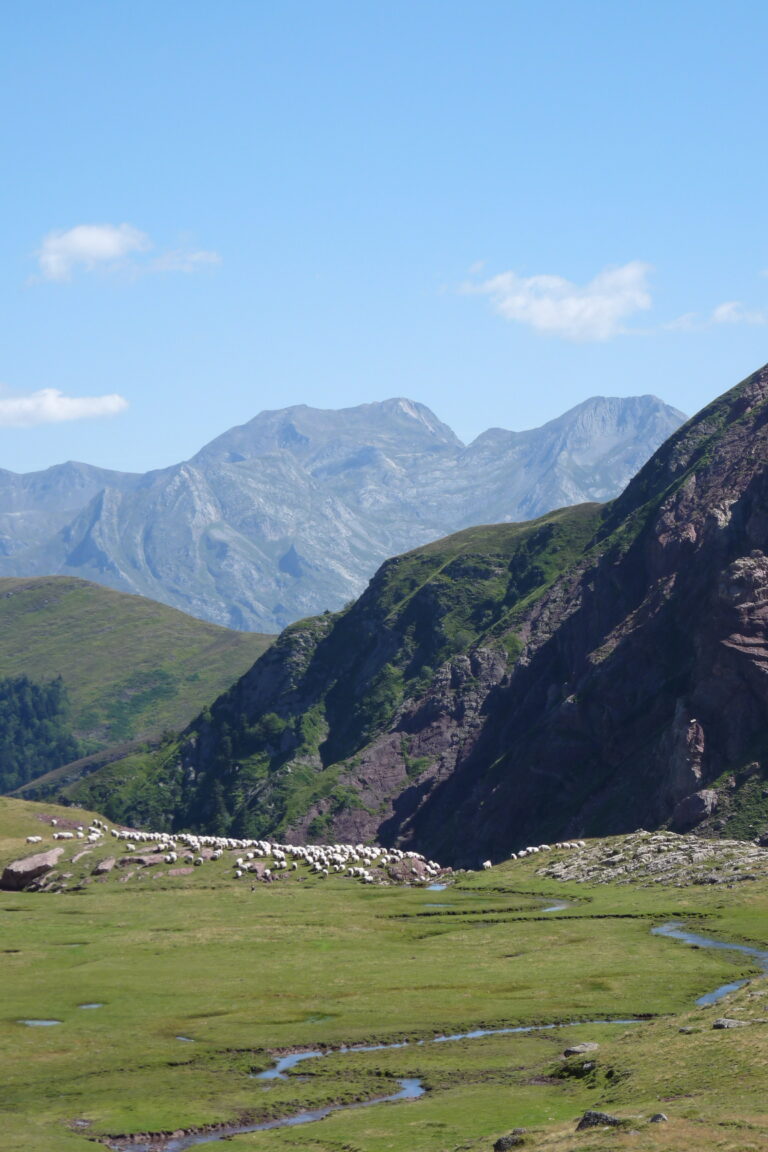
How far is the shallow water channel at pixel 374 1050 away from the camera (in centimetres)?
7394

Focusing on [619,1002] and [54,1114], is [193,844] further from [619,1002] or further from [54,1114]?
[54,1114]

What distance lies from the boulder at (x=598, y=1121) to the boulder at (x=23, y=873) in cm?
12014

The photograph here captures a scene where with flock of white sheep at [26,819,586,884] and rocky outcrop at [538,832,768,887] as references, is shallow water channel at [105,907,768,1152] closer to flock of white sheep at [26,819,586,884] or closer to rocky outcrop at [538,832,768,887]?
rocky outcrop at [538,832,768,887]

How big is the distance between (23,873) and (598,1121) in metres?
122

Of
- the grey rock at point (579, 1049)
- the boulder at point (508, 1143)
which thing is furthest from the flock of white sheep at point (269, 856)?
the boulder at point (508, 1143)

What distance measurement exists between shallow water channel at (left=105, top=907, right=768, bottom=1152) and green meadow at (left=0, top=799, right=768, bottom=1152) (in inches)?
35.0

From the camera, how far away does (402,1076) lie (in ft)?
279

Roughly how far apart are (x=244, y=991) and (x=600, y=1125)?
52.2 meters

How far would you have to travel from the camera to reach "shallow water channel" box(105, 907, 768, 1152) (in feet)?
243

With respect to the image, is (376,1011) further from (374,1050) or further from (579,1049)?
(579,1049)

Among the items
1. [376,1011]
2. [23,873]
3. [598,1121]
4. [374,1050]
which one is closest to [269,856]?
[23,873]

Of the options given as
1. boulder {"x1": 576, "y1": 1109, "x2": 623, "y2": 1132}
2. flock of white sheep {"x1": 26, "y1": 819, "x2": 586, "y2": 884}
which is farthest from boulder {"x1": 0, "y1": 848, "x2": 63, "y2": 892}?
boulder {"x1": 576, "y1": 1109, "x2": 623, "y2": 1132}

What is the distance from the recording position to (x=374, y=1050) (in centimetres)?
9225

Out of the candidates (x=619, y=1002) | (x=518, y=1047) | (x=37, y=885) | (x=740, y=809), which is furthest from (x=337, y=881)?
(x=518, y=1047)
